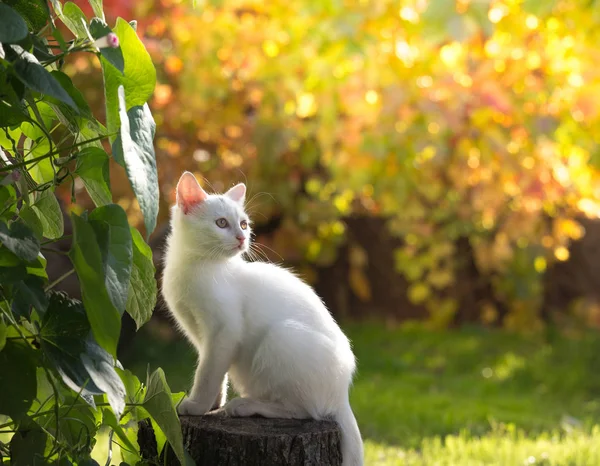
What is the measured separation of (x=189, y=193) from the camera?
193 centimetres

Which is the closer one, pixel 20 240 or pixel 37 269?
→ pixel 20 240

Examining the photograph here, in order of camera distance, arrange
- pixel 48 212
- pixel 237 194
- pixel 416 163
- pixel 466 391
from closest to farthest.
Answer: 1. pixel 48 212
2. pixel 237 194
3. pixel 466 391
4. pixel 416 163

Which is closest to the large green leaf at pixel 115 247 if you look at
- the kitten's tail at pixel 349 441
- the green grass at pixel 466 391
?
the kitten's tail at pixel 349 441

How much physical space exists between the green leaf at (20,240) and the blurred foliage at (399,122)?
3000 millimetres

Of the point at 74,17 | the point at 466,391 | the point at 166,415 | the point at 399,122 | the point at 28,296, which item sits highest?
the point at 399,122

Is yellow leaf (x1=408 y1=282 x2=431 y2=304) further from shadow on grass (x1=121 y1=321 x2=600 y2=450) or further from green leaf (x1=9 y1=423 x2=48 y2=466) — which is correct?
green leaf (x1=9 y1=423 x2=48 y2=466)

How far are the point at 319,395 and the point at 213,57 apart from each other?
10.4ft

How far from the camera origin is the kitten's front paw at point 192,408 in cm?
179

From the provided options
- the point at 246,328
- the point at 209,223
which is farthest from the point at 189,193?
the point at 246,328

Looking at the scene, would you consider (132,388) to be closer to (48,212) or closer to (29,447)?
(29,447)

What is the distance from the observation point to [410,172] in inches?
186

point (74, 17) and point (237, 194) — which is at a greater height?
point (74, 17)

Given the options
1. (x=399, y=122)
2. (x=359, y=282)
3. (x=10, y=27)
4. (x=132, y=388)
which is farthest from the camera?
(x=359, y=282)

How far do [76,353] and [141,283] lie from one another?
20 cm
